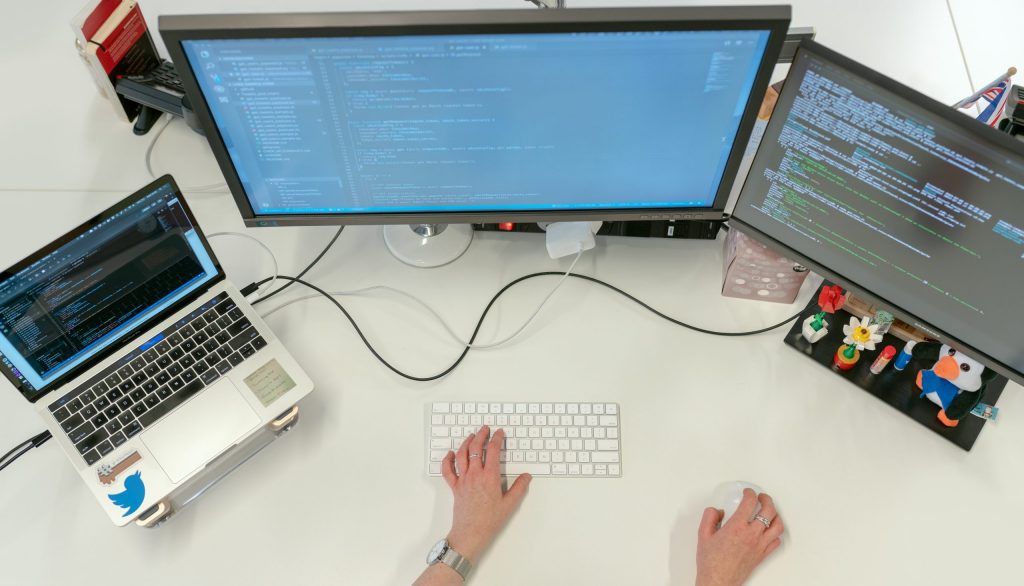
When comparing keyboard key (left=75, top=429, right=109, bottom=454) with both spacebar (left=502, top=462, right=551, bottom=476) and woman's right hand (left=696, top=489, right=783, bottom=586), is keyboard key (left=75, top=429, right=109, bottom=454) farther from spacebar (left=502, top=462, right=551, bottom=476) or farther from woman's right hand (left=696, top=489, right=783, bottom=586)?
woman's right hand (left=696, top=489, right=783, bottom=586)

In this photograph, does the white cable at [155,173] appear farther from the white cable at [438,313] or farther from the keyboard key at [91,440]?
the keyboard key at [91,440]

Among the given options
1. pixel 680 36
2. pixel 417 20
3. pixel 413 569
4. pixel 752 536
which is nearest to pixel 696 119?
pixel 680 36

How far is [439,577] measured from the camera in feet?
3.15

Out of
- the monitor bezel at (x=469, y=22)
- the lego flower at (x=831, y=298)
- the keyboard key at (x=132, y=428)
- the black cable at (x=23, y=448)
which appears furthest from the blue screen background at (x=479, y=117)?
the black cable at (x=23, y=448)

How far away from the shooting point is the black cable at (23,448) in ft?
3.48

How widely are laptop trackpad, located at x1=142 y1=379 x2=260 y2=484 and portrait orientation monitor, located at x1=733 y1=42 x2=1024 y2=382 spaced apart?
0.77 meters

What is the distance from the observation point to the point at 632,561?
3.31ft

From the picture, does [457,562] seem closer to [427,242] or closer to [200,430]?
[200,430]

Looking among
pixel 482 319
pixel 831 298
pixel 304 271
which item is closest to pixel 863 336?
pixel 831 298

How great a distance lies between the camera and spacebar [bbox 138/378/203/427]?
1.03 m

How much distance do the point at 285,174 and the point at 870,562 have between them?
956mm

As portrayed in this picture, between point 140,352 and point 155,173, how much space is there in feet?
1.39

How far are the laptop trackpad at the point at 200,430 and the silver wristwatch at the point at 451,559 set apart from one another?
0.31m

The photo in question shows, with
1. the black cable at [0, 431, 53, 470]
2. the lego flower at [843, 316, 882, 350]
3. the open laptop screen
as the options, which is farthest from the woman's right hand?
the black cable at [0, 431, 53, 470]
